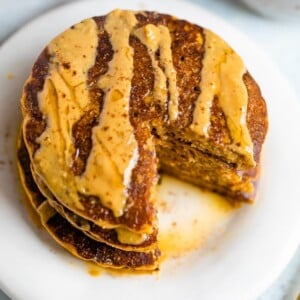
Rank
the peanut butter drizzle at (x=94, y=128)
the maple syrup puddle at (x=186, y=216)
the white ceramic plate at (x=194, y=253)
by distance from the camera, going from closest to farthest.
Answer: the peanut butter drizzle at (x=94, y=128)
the white ceramic plate at (x=194, y=253)
the maple syrup puddle at (x=186, y=216)

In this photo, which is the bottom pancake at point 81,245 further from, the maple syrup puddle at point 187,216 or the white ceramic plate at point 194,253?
the maple syrup puddle at point 187,216

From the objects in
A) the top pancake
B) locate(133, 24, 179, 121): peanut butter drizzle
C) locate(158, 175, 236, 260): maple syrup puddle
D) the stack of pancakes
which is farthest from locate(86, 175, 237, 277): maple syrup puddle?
locate(133, 24, 179, 121): peanut butter drizzle

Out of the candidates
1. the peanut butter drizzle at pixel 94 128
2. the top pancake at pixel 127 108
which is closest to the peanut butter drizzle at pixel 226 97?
the top pancake at pixel 127 108

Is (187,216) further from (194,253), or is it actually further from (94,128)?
(94,128)

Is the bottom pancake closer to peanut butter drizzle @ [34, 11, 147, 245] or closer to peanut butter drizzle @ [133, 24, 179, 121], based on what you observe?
peanut butter drizzle @ [34, 11, 147, 245]

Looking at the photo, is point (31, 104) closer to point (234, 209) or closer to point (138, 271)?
point (138, 271)

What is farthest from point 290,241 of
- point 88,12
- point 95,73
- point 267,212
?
point 88,12

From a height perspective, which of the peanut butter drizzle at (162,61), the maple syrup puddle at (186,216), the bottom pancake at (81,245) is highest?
the peanut butter drizzle at (162,61)
